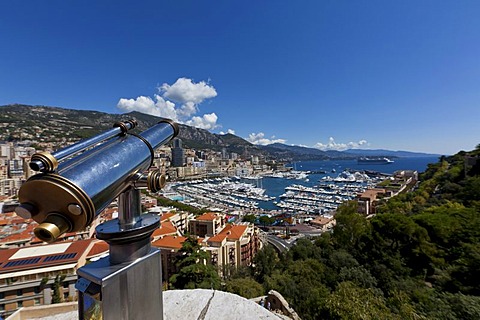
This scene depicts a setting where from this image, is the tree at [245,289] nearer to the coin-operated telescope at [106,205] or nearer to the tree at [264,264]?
the tree at [264,264]

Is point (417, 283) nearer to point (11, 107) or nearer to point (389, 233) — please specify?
point (389, 233)

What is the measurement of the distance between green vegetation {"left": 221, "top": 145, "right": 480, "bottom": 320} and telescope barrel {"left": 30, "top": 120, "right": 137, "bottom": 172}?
494cm

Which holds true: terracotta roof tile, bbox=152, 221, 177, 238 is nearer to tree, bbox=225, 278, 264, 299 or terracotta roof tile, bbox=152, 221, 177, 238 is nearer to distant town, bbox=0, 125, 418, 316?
distant town, bbox=0, 125, 418, 316

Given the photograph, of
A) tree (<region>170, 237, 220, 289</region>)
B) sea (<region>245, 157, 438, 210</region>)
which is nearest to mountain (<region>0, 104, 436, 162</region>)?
tree (<region>170, 237, 220, 289</region>)

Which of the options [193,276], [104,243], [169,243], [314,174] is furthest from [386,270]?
[314,174]

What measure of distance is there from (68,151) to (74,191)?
0.49 meters

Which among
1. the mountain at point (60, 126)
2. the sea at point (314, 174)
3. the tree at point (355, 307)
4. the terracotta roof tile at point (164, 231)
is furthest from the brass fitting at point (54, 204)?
the sea at point (314, 174)

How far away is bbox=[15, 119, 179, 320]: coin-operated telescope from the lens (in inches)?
32.0

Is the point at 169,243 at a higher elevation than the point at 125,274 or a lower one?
lower

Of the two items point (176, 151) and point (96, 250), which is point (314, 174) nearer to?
point (96, 250)

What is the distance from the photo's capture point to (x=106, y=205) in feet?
3.36

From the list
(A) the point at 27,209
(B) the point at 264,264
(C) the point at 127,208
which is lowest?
(B) the point at 264,264

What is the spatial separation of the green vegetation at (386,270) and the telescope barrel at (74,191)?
194 inches

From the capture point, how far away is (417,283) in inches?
304
